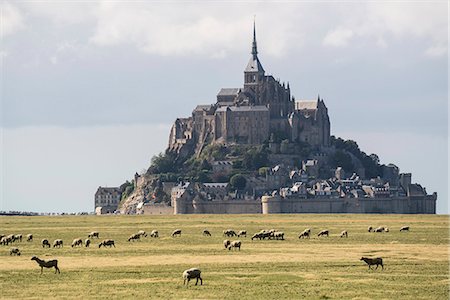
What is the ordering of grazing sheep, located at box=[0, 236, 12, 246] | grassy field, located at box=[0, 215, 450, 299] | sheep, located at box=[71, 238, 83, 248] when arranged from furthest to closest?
grazing sheep, located at box=[0, 236, 12, 246] < sheep, located at box=[71, 238, 83, 248] < grassy field, located at box=[0, 215, 450, 299]

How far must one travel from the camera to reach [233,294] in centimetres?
4422

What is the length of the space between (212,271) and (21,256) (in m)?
14.5

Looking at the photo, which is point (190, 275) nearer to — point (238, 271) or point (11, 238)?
point (238, 271)

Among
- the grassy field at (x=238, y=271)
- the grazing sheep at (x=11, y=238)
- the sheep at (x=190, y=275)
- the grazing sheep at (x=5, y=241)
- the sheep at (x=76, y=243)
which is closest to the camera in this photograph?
the grassy field at (x=238, y=271)

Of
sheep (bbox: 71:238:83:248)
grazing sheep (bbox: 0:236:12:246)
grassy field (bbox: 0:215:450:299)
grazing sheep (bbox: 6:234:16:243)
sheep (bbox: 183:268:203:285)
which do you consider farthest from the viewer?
grazing sheep (bbox: 6:234:16:243)

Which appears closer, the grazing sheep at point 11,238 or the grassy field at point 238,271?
the grassy field at point 238,271

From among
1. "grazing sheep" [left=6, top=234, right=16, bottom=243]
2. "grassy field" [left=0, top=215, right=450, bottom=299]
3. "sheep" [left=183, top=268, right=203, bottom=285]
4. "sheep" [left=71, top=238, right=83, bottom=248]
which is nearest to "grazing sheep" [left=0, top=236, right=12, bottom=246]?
"grazing sheep" [left=6, top=234, right=16, bottom=243]

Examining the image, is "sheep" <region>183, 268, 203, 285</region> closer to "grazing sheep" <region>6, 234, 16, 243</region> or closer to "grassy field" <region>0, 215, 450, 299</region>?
"grassy field" <region>0, 215, 450, 299</region>

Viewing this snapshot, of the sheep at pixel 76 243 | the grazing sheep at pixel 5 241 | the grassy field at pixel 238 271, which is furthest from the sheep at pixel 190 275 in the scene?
the grazing sheep at pixel 5 241

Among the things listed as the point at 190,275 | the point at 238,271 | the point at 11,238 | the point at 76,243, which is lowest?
the point at 238,271

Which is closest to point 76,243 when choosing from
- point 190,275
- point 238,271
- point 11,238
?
point 11,238

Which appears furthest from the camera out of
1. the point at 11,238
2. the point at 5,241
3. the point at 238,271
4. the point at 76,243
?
the point at 11,238

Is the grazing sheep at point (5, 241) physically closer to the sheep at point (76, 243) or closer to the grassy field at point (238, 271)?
the grassy field at point (238, 271)

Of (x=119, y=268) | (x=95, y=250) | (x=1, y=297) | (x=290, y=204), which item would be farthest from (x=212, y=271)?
(x=290, y=204)
